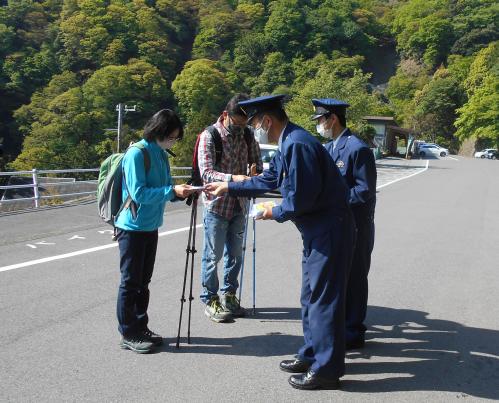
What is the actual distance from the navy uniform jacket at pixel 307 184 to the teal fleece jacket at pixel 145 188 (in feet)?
3.15

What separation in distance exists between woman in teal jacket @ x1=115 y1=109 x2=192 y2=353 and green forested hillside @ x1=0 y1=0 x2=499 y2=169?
54404mm

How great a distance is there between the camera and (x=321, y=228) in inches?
140

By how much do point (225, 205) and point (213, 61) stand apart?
101 metres

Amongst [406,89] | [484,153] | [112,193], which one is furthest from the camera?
[406,89]

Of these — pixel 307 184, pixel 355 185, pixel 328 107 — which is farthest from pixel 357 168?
pixel 307 184

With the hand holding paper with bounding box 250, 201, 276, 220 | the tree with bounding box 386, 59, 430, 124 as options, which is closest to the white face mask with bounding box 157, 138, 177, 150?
the hand holding paper with bounding box 250, 201, 276, 220

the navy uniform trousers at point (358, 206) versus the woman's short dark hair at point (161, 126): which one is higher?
the woman's short dark hair at point (161, 126)

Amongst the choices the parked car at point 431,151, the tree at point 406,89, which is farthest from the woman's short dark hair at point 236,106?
the tree at point 406,89

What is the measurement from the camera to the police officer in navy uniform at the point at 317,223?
347cm

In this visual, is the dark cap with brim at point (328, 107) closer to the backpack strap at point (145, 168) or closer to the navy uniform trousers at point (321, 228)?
the navy uniform trousers at point (321, 228)

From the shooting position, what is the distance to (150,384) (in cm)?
364

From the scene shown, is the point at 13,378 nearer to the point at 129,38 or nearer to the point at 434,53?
the point at 129,38

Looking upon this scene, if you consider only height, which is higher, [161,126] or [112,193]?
[161,126]

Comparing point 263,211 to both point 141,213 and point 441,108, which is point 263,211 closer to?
point 141,213
